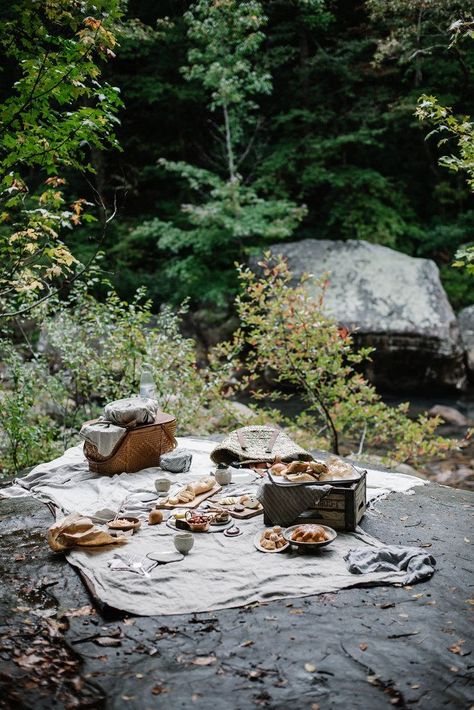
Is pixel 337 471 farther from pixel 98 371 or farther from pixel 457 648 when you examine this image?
pixel 98 371

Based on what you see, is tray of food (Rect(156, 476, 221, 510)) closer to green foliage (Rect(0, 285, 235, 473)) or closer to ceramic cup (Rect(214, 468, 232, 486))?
ceramic cup (Rect(214, 468, 232, 486))

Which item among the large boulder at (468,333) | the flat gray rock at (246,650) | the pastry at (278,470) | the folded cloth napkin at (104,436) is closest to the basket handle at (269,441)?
the pastry at (278,470)

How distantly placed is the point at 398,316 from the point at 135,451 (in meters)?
6.13

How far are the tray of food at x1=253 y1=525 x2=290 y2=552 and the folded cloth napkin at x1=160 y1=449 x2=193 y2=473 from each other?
1418 millimetres

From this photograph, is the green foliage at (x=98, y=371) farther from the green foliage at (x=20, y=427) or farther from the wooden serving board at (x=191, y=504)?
the wooden serving board at (x=191, y=504)

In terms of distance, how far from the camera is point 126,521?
4.10 metres

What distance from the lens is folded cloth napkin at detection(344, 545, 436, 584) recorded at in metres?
3.41

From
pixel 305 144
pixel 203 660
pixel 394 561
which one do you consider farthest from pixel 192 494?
pixel 305 144

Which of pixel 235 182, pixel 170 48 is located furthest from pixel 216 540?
pixel 170 48

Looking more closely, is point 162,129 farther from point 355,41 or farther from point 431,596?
point 431,596

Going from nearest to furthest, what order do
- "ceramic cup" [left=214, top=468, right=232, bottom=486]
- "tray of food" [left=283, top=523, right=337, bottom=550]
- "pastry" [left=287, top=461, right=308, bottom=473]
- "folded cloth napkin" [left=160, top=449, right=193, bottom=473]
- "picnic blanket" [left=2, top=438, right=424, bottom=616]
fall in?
1. "picnic blanket" [left=2, top=438, right=424, bottom=616]
2. "tray of food" [left=283, top=523, right=337, bottom=550]
3. "pastry" [left=287, top=461, right=308, bottom=473]
4. "ceramic cup" [left=214, top=468, right=232, bottom=486]
5. "folded cloth napkin" [left=160, top=449, right=193, bottom=473]

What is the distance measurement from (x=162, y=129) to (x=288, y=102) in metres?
3.15

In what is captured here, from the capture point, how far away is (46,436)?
258 inches

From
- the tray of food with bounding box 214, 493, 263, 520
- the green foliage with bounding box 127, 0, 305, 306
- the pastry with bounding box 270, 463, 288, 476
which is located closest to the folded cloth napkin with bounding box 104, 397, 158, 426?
the tray of food with bounding box 214, 493, 263, 520
